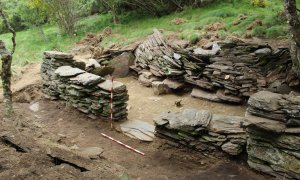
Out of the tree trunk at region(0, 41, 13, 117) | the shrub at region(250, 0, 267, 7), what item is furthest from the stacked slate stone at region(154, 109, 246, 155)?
the shrub at region(250, 0, 267, 7)

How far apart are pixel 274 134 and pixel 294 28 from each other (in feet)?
12.8

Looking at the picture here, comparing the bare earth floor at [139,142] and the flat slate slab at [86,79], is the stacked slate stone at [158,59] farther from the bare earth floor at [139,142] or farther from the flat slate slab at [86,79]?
the flat slate slab at [86,79]

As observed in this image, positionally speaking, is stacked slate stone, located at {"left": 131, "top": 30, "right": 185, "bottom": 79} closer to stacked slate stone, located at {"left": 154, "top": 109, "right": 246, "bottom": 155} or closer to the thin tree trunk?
stacked slate stone, located at {"left": 154, "top": 109, "right": 246, "bottom": 155}

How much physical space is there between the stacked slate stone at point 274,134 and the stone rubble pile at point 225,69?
389 cm

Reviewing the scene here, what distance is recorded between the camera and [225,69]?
12883 mm

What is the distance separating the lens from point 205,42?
15797 millimetres

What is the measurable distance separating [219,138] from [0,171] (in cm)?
529

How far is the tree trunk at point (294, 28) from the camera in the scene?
32.1ft

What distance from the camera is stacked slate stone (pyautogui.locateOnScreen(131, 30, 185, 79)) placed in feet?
48.3

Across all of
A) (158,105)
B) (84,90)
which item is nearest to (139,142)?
(84,90)

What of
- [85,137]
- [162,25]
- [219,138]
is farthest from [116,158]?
[162,25]

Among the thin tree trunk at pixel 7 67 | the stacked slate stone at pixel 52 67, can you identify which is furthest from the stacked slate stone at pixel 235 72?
the thin tree trunk at pixel 7 67

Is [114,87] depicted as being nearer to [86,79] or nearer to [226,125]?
[86,79]

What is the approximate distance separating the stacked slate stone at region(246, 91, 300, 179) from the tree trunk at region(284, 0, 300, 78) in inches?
114
